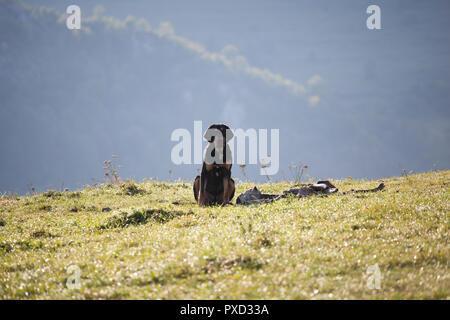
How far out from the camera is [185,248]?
7.19 m

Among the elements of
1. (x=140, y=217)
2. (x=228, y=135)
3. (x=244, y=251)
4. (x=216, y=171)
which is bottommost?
(x=140, y=217)

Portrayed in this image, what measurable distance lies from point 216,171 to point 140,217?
9.57ft

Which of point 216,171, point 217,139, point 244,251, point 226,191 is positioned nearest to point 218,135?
point 217,139

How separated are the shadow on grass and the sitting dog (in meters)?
1.73

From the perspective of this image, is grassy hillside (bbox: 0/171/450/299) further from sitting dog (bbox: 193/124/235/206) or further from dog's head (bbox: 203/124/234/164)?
dog's head (bbox: 203/124/234/164)

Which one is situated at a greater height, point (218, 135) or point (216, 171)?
point (218, 135)

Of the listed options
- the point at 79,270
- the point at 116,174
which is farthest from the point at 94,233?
the point at 116,174

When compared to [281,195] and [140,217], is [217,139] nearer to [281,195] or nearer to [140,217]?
[281,195]

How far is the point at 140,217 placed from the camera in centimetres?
1084

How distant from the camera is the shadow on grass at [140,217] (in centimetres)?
1049

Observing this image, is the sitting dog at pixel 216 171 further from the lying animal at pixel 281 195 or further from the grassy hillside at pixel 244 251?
the grassy hillside at pixel 244 251

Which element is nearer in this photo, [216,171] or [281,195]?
[216,171]

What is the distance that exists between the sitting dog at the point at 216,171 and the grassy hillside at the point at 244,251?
141 centimetres

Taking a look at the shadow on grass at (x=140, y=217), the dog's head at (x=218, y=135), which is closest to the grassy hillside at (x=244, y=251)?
the shadow on grass at (x=140, y=217)
